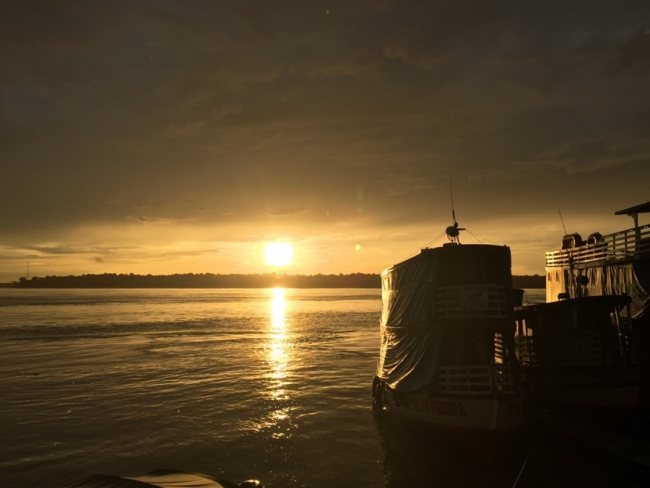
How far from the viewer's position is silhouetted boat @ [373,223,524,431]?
15250 millimetres

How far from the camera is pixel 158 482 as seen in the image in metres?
9.91

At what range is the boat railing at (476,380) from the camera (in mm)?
15555

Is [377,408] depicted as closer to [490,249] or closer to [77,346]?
[490,249]

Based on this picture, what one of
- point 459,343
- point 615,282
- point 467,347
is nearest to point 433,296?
point 459,343

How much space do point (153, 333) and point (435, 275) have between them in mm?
50014

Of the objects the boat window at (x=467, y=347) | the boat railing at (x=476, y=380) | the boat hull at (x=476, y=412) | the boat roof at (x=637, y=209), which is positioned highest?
the boat roof at (x=637, y=209)

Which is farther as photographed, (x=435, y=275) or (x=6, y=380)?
(x=6, y=380)

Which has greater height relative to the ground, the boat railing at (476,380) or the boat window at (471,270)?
the boat window at (471,270)

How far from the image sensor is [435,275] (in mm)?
17234

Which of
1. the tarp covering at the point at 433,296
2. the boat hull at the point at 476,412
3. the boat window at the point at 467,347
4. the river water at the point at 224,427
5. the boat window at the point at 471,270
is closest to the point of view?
the boat hull at the point at 476,412

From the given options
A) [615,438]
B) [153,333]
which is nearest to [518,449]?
[615,438]

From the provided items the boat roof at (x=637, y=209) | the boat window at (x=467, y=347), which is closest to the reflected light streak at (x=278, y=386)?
the boat window at (x=467, y=347)

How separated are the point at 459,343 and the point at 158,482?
37.6 ft

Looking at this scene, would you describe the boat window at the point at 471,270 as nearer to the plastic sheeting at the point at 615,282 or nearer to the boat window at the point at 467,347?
the boat window at the point at 467,347
